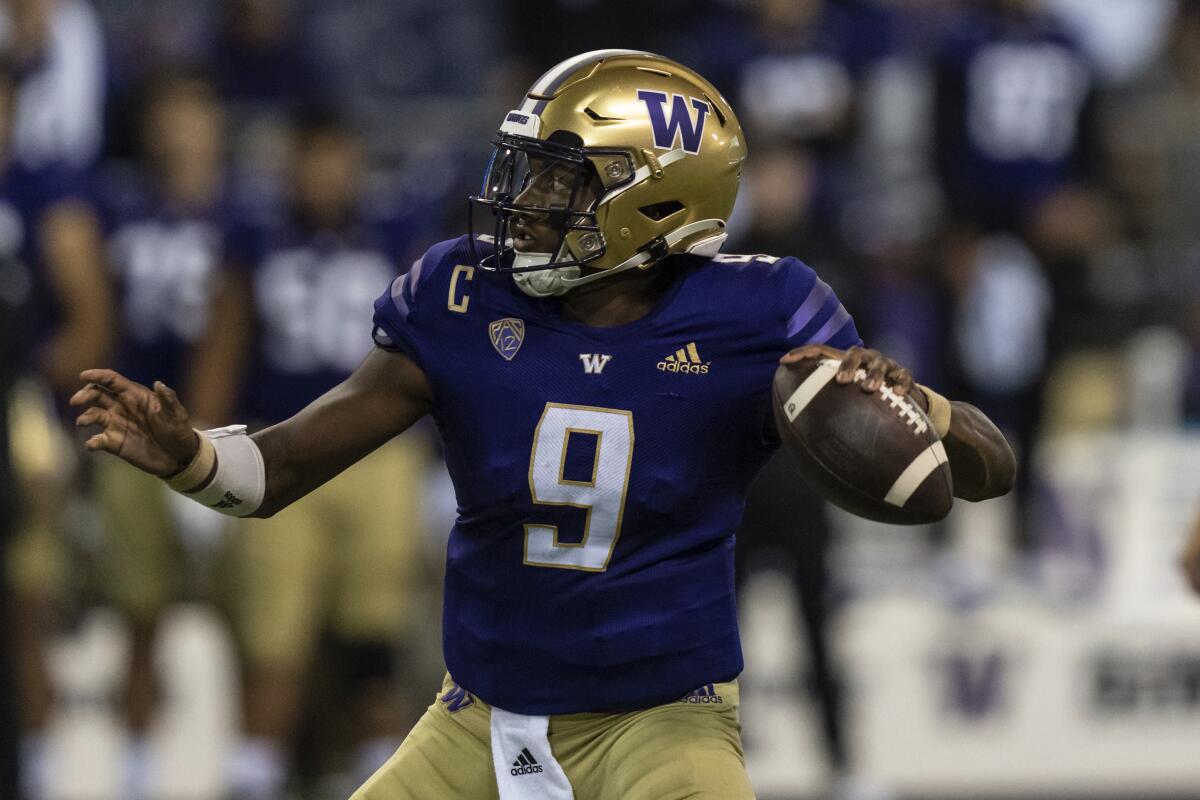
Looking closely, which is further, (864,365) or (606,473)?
(606,473)

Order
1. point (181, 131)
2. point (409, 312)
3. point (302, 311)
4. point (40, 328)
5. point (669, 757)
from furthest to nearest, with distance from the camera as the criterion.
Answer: point (40, 328), point (181, 131), point (302, 311), point (409, 312), point (669, 757)

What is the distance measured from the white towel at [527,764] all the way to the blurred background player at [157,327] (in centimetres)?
357

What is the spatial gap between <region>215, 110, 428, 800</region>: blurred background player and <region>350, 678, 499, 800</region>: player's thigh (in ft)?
10.9

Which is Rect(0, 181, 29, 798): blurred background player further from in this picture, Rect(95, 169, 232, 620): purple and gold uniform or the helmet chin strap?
the helmet chin strap

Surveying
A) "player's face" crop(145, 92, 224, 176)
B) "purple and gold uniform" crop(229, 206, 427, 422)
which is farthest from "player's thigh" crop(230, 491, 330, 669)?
"player's face" crop(145, 92, 224, 176)

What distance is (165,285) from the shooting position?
7145 mm

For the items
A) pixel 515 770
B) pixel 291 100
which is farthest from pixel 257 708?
pixel 515 770

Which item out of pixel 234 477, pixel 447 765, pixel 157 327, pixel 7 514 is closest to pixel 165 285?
pixel 157 327

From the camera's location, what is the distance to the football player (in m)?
3.61

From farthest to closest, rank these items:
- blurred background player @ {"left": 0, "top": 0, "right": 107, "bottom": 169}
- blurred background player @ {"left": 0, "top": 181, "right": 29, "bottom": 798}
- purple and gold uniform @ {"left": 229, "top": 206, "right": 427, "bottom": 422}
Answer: blurred background player @ {"left": 0, "top": 0, "right": 107, "bottom": 169} < purple and gold uniform @ {"left": 229, "top": 206, "right": 427, "bottom": 422} < blurred background player @ {"left": 0, "top": 181, "right": 29, "bottom": 798}

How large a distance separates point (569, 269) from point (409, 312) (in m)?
0.30

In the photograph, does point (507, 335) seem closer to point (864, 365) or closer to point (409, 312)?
point (409, 312)

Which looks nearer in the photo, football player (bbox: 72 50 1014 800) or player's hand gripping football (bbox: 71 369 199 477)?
player's hand gripping football (bbox: 71 369 199 477)

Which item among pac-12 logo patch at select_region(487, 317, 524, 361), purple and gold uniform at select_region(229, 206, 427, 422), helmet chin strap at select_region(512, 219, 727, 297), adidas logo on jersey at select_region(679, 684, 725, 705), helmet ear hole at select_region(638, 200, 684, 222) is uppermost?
helmet ear hole at select_region(638, 200, 684, 222)
